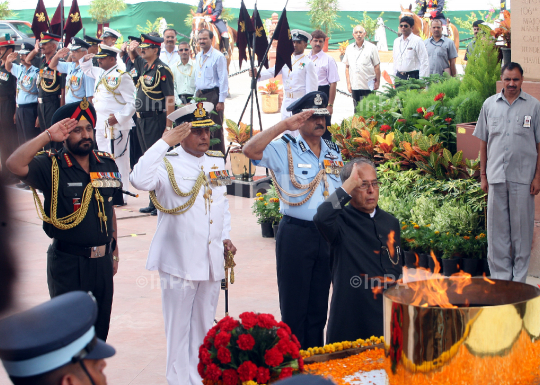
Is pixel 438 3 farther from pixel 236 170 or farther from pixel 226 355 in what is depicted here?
pixel 226 355

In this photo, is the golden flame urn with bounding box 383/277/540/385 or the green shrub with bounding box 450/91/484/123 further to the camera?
the green shrub with bounding box 450/91/484/123

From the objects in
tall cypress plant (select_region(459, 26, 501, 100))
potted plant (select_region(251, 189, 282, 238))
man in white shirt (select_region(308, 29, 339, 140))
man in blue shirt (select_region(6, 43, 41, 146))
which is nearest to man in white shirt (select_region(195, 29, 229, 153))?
man in white shirt (select_region(308, 29, 339, 140))

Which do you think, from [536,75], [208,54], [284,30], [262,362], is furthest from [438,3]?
[262,362]

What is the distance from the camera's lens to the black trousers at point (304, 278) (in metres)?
4.59

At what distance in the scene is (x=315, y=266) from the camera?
15.3 ft

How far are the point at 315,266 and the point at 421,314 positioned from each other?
2.30 m

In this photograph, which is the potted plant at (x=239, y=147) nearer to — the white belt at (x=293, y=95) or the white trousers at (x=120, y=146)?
the white belt at (x=293, y=95)

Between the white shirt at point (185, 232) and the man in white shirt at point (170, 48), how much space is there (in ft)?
31.7

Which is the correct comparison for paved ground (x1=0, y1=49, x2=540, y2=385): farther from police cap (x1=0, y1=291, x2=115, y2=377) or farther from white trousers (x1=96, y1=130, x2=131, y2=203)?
police cap (x1=0, y1=291, x2=115, y2=377)

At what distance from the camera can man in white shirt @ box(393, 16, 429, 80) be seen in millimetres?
12125

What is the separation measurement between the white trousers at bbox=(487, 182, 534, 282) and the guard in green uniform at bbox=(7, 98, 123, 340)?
12.9ft

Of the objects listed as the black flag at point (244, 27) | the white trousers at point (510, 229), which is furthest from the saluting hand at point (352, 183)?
the black flag at point (244, 27)

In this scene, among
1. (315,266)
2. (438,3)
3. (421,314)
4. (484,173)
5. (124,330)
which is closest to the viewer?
(421,314)

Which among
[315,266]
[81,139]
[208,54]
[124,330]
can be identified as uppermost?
[208,54]
